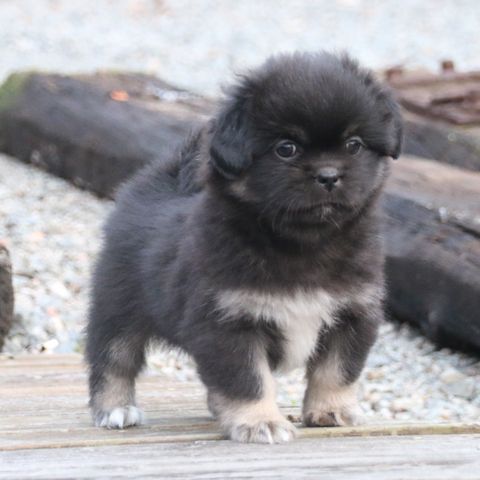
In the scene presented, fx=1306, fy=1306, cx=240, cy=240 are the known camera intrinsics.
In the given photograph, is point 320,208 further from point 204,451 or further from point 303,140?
point 204,451

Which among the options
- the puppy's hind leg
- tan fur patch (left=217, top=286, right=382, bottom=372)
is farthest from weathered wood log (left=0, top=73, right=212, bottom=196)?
tan fur patch (left=217, top=286, right=382, bottom=372)

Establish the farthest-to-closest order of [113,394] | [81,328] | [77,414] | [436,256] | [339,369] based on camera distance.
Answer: [81,328] → [436,256] → [77,414] → [113,394] → [339,369]

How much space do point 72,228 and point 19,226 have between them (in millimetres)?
363

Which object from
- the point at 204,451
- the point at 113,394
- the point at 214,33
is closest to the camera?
the point at 204,451

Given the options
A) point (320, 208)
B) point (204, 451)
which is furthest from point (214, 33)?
point (204, 451)

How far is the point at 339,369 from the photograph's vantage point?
12.9 feet

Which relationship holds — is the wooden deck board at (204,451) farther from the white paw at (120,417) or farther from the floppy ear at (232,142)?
the floppy ear at (232,142)

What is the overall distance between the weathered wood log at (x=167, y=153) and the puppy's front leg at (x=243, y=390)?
130 centimetres

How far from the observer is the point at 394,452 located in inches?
128

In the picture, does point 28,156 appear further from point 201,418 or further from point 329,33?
point 329,33

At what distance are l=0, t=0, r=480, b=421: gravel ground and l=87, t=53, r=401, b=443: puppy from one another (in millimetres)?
2082

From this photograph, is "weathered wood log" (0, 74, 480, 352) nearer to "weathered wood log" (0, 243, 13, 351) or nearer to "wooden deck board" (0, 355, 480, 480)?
"weathered wood log" (0, 243, 13, 351)

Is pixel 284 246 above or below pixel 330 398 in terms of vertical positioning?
above

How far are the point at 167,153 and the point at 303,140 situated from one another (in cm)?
131
